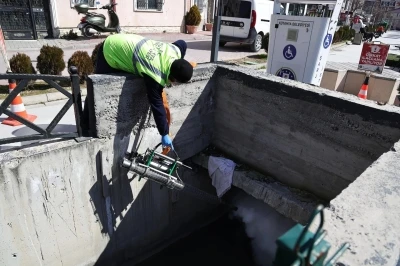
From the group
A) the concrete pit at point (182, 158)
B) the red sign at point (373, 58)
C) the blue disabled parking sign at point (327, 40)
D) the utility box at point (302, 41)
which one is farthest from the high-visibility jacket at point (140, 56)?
the red sign at point (373, 58)

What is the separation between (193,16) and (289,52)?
10.4 meters

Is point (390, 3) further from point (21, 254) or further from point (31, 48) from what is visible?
point (21, 254)

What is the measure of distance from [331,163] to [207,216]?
9.48 feet

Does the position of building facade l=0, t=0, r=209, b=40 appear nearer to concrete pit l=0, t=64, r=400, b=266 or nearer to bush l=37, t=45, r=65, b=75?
bush l=37, t=45, r=65, b=75

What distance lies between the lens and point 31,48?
30.6 ft

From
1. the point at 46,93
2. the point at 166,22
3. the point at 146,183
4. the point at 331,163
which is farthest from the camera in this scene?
the point at 166,22

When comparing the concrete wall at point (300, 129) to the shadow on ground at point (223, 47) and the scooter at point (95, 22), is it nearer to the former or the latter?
the shadow on ground at point (223, 47)

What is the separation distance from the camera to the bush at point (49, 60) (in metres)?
6.09

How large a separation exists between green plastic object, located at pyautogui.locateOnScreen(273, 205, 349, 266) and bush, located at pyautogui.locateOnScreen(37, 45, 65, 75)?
618cm

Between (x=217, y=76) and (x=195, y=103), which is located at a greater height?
(x=217, y=76)

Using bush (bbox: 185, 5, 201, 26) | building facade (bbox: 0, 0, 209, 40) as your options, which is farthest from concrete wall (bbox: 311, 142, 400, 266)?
bush (bbox: 185, 5, 201, 26)

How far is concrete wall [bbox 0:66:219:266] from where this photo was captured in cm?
334

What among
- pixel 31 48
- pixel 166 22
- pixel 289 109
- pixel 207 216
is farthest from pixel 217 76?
pixel 166 22

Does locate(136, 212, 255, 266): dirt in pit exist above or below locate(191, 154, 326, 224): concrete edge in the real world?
below
